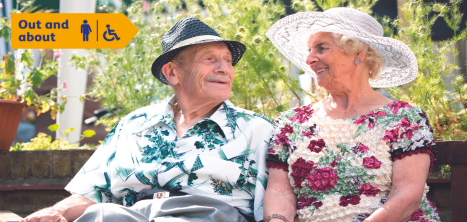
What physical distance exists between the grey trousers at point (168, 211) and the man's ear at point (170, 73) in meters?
0.74

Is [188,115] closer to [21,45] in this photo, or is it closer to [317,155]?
[317,155]

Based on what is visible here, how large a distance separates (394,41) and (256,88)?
1.23 metres

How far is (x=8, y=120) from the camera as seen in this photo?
3.46 m

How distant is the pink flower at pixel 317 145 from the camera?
6.84 feet

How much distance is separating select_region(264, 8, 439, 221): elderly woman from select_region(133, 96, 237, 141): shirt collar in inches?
9.4

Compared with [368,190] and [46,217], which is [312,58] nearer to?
[368,190]

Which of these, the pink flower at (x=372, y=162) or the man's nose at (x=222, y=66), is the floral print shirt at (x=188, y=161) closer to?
the man's nose at (x=222, y=66)

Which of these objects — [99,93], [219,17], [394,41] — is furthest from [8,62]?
[394,41]

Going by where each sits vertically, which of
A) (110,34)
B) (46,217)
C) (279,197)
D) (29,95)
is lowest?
(46,217)

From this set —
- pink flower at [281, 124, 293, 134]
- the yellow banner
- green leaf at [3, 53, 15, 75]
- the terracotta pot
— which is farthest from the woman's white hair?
green leaf at [3, 53, 15, 75]

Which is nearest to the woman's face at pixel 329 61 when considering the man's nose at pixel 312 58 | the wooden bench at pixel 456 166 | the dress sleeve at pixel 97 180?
the man's nose at pixel 312 58

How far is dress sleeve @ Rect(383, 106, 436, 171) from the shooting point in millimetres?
1858

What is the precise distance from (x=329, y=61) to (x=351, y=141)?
1.34ft

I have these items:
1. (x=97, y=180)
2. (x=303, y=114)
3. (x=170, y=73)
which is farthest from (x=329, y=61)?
(x=97, y=180)
